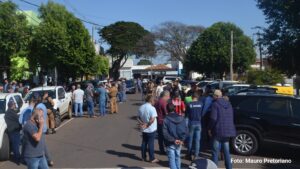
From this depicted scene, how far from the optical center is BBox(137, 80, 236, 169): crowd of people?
9414mm

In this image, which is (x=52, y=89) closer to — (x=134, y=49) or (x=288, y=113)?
(x=288, y=113)

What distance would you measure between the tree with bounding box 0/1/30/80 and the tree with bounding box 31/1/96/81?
3.33 ft

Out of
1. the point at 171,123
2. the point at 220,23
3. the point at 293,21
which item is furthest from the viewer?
the point at 220,23

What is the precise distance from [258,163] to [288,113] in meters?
1.53

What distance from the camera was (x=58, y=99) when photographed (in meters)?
20.5

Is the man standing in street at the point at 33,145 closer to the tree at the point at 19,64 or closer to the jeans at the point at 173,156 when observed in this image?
the jeans at the point at 173,156

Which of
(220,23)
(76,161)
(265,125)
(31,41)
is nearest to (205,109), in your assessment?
(265,125)

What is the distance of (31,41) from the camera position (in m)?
35.2

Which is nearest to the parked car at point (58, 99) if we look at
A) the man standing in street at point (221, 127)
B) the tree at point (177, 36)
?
the man standing in street at point (221, 127)

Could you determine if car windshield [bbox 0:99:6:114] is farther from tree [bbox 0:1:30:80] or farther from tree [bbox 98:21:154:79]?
tree [bbox 98:21:154:79]

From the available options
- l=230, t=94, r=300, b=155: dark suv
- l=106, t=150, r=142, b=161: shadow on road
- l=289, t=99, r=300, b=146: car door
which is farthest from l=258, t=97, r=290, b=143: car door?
l=106, t=150, r=142, b=161: shadow on road

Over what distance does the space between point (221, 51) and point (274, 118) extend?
4897cm

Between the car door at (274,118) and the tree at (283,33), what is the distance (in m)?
11.9

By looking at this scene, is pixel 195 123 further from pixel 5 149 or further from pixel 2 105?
pixel 2 105
